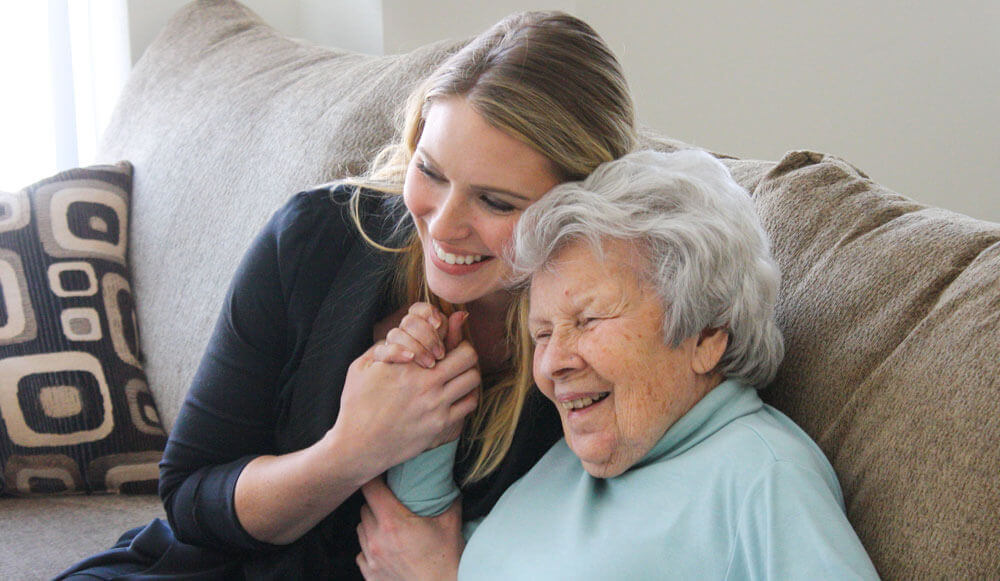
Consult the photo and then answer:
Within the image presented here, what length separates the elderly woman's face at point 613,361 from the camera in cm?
103

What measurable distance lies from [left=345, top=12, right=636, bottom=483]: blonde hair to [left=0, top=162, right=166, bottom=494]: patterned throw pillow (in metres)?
0.95

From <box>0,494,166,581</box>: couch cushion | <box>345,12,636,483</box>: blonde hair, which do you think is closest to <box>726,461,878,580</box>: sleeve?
<box>345,12,636,483</box>: blonde hair

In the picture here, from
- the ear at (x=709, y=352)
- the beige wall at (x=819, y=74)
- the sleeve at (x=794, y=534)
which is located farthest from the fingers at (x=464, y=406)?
the beige wall at (x=819, y=74)

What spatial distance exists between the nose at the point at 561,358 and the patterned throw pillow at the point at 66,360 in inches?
45.8

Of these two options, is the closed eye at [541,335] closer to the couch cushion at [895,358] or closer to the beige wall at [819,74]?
the couch cushion at [895,358]

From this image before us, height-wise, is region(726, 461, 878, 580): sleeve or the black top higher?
region(726, 461, 878, 580): sleeve

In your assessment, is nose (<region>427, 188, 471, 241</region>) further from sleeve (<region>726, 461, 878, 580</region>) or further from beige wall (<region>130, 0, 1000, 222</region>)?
beige wall (<region>130, 0, 1000, 222</region>)

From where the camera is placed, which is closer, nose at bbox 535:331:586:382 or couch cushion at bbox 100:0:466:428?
nose at bbox 535:331:586:382

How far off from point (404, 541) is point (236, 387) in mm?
309

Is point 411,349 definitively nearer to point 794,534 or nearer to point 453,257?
point 453,257

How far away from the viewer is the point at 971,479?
853 millimetres

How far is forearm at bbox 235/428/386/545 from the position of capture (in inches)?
48.8

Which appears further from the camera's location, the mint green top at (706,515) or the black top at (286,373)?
the black top at (286,373)

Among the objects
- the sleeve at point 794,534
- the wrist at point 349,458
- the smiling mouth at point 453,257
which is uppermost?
the smiling mouth at point 453,257
